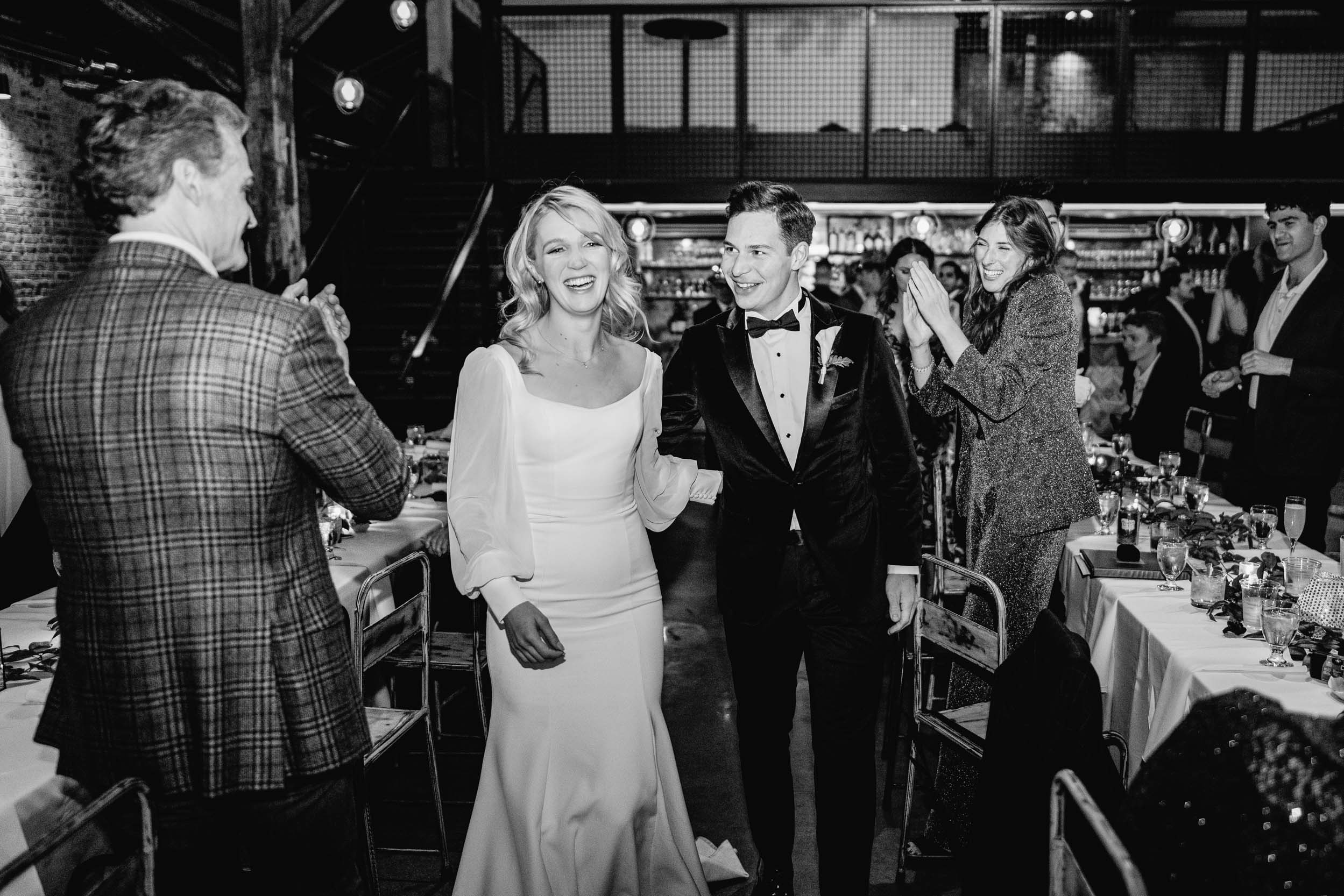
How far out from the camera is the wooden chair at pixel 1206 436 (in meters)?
5.41

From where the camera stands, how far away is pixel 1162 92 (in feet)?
41.4

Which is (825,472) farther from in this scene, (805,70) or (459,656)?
(805,70)

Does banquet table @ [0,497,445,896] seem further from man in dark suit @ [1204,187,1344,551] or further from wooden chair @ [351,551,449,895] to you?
man in dark suit @ [1204,187,1344,551]

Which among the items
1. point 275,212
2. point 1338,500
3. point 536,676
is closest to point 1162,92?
point 1338,500

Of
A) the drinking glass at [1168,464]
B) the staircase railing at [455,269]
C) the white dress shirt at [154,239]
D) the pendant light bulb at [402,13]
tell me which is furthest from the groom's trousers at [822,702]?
the pendant light bulb at [402,13]

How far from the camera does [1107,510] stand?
146 inches

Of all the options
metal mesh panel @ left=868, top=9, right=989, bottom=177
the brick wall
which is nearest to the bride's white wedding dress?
the brick wall

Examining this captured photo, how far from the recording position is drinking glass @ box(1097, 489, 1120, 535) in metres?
3.71

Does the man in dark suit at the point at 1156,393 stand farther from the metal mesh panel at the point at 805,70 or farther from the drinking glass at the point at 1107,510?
the metal mesh panel at the point at 805,70

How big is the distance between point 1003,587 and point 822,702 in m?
0.85

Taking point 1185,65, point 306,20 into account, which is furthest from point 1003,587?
point 1185,65

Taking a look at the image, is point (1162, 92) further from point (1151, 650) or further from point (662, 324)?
point (1151, 650)

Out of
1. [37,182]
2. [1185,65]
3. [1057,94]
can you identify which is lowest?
[37,182]

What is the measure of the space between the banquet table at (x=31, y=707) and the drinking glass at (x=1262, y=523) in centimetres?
269
